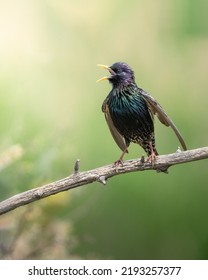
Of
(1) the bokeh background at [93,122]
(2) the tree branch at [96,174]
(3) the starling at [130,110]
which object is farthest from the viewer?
(1) the bokeh background at [93,122]

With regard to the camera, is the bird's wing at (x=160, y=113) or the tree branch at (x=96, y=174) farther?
the bird's wing at (x=160, y=113)

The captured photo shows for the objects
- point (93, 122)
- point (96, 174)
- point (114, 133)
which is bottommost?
point (96, 174)

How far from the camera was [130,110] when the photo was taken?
8.49 ft

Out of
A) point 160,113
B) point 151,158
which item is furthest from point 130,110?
point 151,158

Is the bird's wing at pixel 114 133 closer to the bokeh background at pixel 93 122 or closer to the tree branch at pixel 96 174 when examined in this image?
the bokeh background at pixel 93 122

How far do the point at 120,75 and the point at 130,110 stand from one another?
0.58ft

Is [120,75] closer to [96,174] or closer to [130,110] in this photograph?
[130,110]

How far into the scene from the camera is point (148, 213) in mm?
2883

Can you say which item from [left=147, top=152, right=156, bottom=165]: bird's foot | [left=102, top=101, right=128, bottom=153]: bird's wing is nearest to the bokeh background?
[left=102, top=101, right=128, bottom=153]: bird's wing

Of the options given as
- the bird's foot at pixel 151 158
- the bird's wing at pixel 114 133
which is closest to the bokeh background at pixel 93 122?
the bird's wing at pixel 114 133

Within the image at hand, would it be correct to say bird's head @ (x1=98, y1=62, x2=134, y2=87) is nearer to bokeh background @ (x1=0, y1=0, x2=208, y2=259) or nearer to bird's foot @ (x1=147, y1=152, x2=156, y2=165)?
bokeh background @ (x1=0, y1=0, x2=208, y2=259)

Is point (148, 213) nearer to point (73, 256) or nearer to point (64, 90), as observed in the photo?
point (73, 256)

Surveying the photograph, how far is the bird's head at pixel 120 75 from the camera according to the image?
8.66 feet
